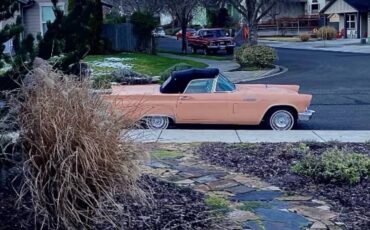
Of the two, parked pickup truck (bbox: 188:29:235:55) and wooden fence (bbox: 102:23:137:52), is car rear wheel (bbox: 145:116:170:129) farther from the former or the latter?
parked pickup truck (bbox: 188:29:235:55)

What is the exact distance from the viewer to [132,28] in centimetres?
3947

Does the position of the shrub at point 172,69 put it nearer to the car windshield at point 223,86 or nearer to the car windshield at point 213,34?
the car windshield at point 223,86

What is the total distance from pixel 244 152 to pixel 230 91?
358 centimetres

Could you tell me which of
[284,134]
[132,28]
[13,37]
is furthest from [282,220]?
[132,28]

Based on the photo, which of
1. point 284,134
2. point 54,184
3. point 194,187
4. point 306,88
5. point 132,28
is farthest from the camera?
point 132,28

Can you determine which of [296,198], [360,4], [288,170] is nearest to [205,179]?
[288,170]

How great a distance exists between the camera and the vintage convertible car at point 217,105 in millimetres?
12555

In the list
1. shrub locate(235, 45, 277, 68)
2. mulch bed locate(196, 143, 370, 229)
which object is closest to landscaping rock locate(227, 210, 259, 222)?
mulch bed locate(196, 143, 370, 229)

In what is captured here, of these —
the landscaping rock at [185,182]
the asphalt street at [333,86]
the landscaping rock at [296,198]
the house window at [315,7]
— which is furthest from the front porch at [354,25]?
the landscaping rock at [296,198]

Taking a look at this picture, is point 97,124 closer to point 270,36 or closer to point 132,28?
point 132,28

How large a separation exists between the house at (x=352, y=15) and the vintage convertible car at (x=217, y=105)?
54.6 metres

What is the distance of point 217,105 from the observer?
41.3ft

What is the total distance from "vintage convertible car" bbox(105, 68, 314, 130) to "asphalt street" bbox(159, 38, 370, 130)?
57 cm

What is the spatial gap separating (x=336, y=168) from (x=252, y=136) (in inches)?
159
